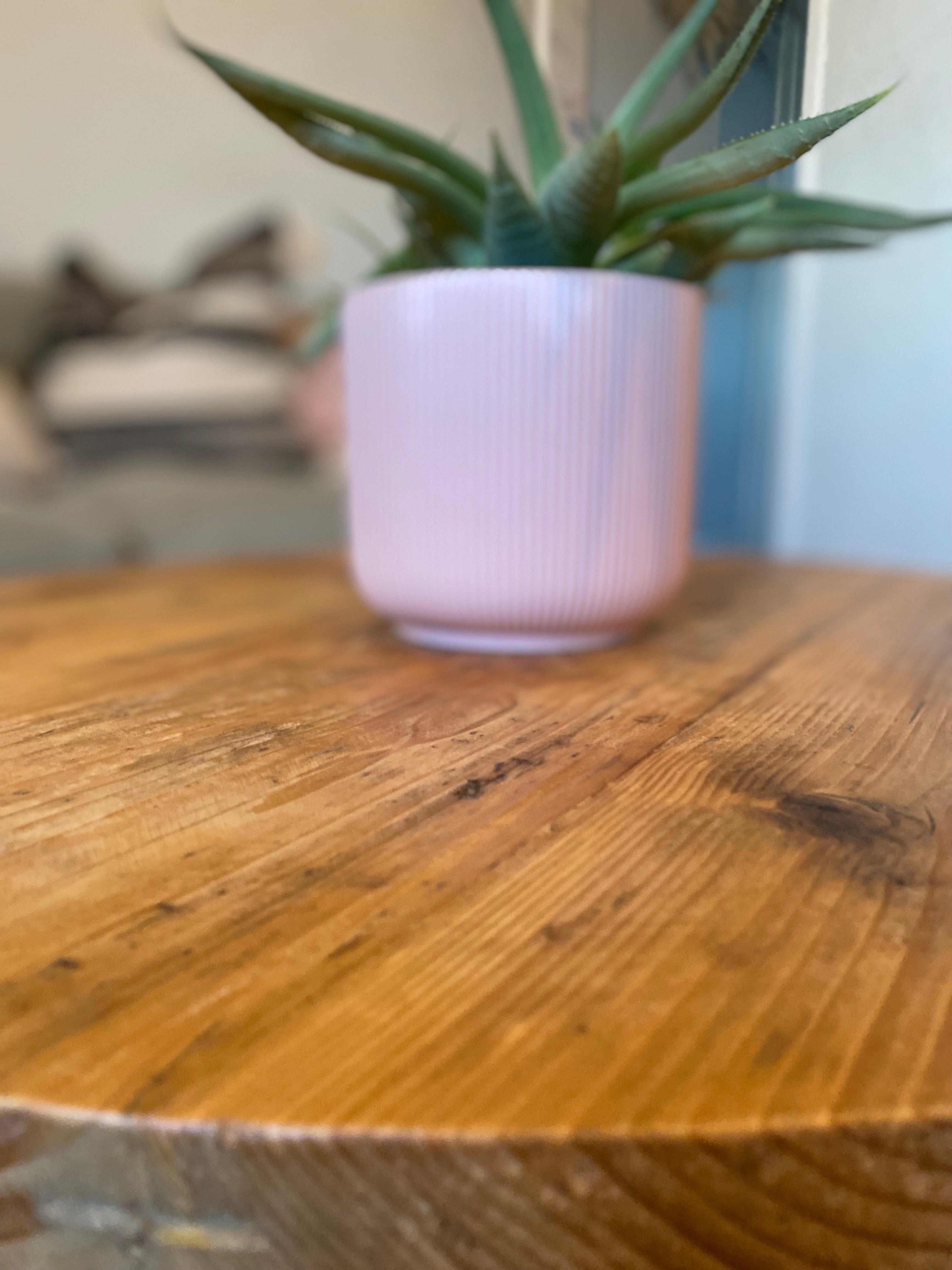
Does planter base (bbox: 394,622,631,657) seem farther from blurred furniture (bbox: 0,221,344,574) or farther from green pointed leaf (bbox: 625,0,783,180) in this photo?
blurred furniture (bbox: 0,221,344,574)

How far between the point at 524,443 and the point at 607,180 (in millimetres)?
135

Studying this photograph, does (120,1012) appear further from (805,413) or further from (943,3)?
(805,413)

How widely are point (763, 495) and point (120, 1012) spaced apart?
124cm

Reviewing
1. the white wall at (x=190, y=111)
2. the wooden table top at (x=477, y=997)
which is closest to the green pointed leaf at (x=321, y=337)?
the white wall at (x=190, y=111)

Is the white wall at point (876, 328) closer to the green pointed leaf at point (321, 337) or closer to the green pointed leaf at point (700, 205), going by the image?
the green pointed leaf at point (700, 205)

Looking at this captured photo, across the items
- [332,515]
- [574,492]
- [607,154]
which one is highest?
[607,154]

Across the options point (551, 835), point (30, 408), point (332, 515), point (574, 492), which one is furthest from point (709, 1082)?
point (30, 408)

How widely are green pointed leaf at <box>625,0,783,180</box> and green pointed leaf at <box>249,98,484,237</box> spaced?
0.31ft

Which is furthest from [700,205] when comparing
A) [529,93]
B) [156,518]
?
[156,518]

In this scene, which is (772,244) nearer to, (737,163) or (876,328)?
(737,163)

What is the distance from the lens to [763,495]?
1.32 m

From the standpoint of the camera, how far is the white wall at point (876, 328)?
17.9 inches

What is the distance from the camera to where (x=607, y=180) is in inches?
17.2

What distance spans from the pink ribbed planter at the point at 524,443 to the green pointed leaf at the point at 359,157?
4 cm
